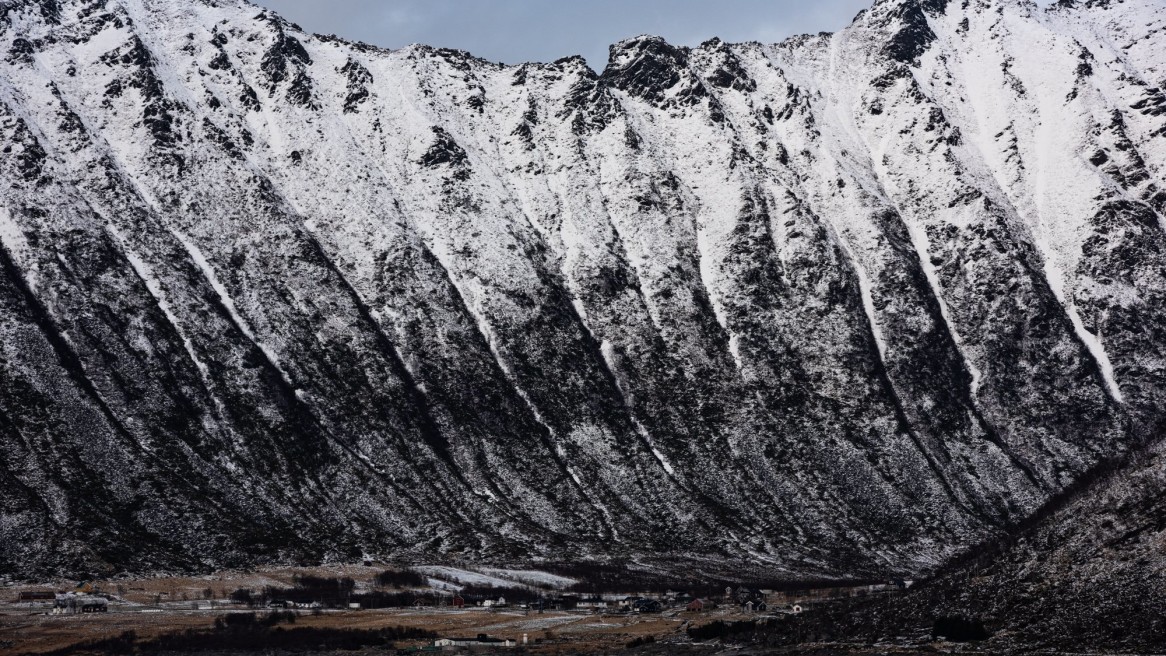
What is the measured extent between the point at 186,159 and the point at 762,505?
118m

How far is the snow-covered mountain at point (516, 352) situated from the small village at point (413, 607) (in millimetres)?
12581

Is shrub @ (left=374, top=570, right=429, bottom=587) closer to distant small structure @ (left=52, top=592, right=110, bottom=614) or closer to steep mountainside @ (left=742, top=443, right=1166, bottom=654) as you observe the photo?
distant small structure @ (left=52, top=592, right=110, bottom=614)

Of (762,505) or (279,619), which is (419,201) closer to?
(762,505)

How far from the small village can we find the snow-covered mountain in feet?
41.3

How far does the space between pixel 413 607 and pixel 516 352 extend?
7110 cm

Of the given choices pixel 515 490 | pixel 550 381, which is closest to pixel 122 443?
pixel 515 490

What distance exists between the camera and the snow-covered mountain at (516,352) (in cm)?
13362

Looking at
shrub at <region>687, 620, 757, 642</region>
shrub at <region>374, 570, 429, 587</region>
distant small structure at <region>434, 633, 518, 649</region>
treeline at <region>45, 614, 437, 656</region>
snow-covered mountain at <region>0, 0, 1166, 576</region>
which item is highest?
snow-covered mountain at <region>0, 0, 1166, 576</region>

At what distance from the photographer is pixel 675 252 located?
188m

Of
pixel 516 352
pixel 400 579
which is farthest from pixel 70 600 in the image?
pixel 516 352

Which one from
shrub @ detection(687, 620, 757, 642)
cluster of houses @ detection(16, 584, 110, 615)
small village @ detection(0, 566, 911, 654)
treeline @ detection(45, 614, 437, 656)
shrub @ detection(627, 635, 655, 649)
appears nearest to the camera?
shrub @ detection(627, 635, 655, 649)

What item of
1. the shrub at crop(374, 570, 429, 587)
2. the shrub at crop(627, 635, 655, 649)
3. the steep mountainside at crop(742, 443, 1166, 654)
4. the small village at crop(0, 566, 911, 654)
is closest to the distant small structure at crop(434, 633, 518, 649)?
the small village at crop(0, 566, 911, 654)

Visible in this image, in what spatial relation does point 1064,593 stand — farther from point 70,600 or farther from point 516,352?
point 516,352

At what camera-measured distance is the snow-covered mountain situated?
438 feet
